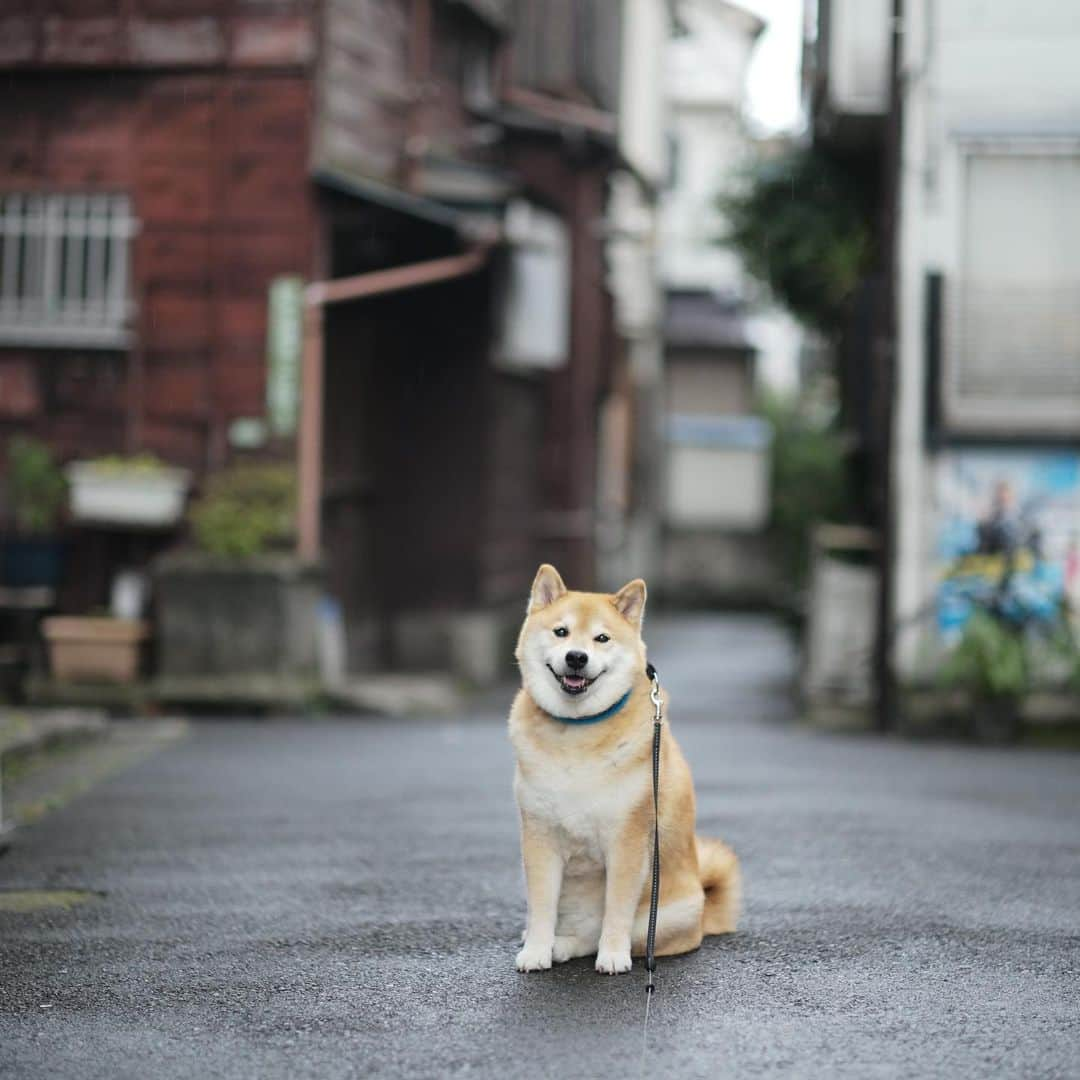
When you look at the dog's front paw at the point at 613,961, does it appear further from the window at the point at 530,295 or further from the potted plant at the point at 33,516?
the window at the point at 530,295

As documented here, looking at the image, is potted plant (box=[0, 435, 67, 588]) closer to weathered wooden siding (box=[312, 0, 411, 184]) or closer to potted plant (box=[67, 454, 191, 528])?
potted plant (box=[67, 454, 191, 528])

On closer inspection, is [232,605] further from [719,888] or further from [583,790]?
[583,790]

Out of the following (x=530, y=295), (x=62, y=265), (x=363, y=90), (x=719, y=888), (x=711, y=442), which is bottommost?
(x=719, y=888)

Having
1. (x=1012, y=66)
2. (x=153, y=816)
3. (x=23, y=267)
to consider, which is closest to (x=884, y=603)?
(x=1012, y=66)

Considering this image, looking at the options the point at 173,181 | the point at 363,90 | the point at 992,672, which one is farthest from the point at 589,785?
the point at 363,90

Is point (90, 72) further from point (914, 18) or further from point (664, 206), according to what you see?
point (664, 206)

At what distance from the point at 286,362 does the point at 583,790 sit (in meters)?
10.0

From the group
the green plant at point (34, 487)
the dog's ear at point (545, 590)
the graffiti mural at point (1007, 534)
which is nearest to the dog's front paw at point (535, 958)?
the dog's ear at point (545, 590)

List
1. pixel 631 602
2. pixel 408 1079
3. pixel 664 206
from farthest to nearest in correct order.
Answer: pixel 664 206 < pixel 631 602 < pixel 408 1079

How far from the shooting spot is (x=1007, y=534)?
13992 millimetres

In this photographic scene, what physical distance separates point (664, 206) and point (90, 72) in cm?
2409

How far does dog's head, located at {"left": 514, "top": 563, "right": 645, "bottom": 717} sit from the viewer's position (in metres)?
5.31

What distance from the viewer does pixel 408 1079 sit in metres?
4.47

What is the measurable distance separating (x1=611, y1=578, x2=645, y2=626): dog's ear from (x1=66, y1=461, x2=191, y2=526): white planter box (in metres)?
9.61
